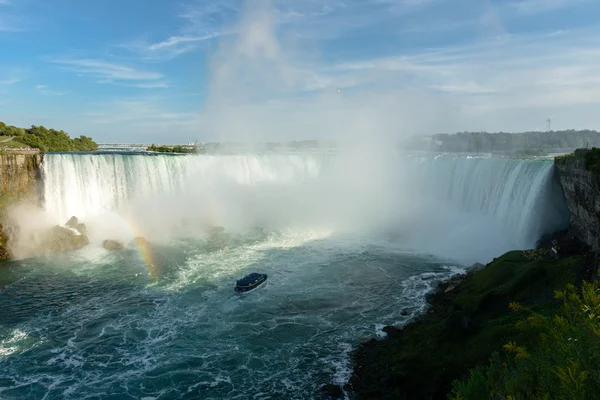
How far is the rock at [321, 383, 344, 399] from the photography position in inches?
546

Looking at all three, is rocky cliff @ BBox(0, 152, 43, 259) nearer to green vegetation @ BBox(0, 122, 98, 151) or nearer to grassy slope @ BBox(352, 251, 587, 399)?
green vegetation @ BBox(0, 122, 98, 151)

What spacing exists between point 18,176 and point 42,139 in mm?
36962

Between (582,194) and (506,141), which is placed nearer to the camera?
(582,194)

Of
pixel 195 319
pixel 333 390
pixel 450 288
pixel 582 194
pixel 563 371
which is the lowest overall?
pixel 333 390

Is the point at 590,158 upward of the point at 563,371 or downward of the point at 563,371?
upward

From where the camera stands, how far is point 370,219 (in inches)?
1660

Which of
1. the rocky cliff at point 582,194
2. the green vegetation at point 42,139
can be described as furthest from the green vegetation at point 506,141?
the green vegetation at point 42,139

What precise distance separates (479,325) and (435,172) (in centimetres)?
3210

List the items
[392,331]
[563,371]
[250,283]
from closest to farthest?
1. [563,371]
2. [392,331]
3. [250,283]

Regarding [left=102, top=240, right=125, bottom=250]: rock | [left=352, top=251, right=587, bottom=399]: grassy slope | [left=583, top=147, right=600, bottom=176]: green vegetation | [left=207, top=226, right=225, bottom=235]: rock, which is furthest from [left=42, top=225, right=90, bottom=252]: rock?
[left=583, top=147, right=600, bottom=176]: green vegetation

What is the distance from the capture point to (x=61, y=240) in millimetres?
31938

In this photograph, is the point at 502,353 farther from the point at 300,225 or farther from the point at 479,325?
the point at 300,225

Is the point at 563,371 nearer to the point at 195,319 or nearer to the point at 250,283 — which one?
the point at 195,319

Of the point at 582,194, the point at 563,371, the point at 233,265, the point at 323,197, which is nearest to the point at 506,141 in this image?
the point at 323,197
